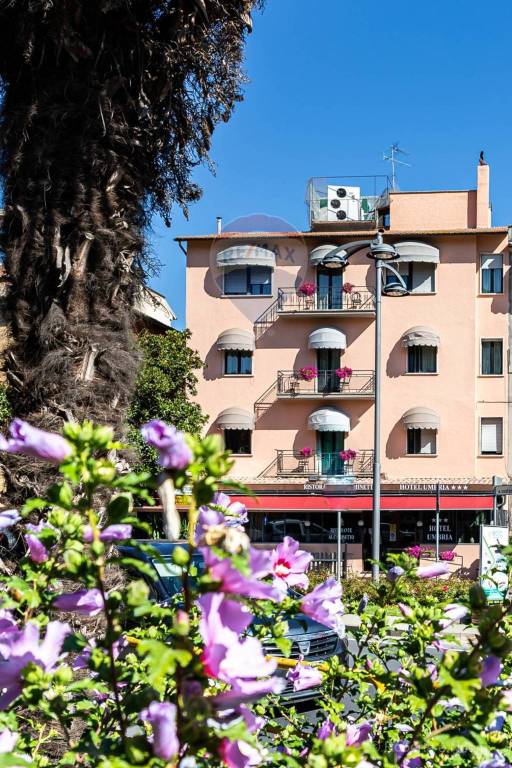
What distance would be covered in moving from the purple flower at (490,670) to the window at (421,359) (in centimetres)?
2300

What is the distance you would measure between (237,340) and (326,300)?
3.24m

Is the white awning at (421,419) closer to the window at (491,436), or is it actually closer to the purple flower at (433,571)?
the window at (491,436)

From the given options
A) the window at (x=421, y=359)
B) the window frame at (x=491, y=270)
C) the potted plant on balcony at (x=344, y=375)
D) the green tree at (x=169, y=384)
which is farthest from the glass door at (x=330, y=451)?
the window frame at (x=491, y=270)

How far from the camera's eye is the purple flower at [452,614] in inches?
84.2

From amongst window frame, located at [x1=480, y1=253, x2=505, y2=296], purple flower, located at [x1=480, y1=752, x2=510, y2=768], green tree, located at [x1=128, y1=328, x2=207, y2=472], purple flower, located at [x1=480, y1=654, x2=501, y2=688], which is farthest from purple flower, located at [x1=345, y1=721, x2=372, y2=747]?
window frame, located at [x1=480, y1=253, x2=505, y2=296]

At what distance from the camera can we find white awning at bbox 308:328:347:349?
77.2ft

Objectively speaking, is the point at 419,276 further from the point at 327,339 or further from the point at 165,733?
the point at 165,733

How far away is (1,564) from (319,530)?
19848 mm

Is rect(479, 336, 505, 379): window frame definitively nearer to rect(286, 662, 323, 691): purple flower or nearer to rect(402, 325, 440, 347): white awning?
rect(402, 325, 440, 347): white awning

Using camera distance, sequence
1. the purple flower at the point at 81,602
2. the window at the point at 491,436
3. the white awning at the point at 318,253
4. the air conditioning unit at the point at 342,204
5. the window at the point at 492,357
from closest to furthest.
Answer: the purple flower at the point at 81,602 < the window at the point at 491,436 < the window at the point at 492,357 < the white awning at the point at 318,253 < the air conditioning unit at the point at 342,204

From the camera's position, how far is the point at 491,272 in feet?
79.3

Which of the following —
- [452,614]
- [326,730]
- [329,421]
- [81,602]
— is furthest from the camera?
[329,421]

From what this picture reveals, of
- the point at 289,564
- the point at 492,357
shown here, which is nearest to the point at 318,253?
the point at 492,357

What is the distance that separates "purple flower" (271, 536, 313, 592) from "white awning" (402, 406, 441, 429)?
2165 centimetres
